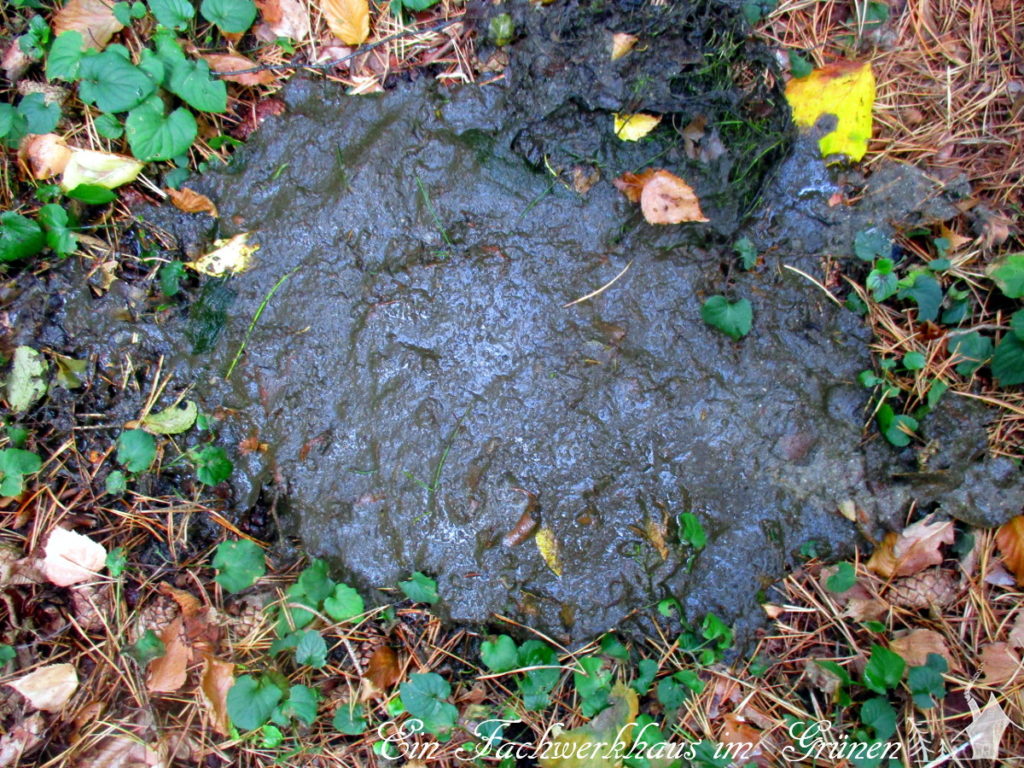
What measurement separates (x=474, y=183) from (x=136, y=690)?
6.94ft

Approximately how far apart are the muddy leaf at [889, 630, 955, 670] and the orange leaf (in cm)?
35

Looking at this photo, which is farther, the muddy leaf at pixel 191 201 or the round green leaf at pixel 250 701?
the muddy leaf at pixel 191 201

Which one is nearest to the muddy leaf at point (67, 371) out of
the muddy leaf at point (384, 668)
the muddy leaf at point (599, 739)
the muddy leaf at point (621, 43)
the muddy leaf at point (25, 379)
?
the muddy leaf at point (25, 379)

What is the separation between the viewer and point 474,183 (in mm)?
2307

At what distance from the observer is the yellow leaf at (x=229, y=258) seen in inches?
91.9

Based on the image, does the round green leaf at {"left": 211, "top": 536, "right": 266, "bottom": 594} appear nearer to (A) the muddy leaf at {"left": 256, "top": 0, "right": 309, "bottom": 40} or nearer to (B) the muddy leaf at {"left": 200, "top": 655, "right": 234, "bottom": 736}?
(B) the muddy leaf at {"left": 200, "top": 655, "right": 234, "bottom": 736}

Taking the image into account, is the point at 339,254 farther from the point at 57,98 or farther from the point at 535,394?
the point at 57,98

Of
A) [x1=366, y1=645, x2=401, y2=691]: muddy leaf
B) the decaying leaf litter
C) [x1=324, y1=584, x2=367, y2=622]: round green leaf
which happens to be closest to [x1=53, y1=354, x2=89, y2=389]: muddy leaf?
the decaying leaf litter

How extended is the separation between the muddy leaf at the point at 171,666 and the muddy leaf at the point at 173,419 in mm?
701

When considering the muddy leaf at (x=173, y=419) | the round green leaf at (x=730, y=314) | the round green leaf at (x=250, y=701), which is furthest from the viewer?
the muddy leaf at (x=173, y=419)

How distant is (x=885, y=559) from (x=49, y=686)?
→ 286cm

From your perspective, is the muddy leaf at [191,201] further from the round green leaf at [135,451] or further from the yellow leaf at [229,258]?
the round green leaf at [135,451]

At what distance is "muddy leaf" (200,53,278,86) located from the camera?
2.37 metres

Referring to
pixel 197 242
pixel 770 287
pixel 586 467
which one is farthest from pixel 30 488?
pixel 770 287
